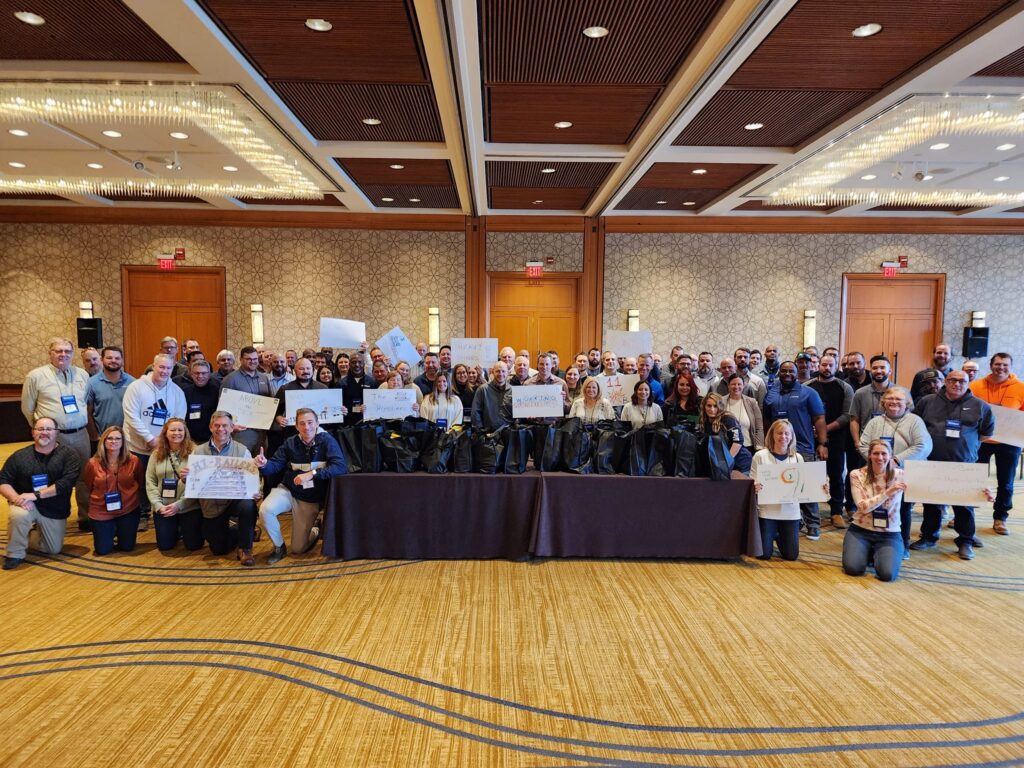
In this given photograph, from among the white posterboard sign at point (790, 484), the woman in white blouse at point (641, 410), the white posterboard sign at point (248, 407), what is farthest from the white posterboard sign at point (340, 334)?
the white posterboard sign at point (790, 484)

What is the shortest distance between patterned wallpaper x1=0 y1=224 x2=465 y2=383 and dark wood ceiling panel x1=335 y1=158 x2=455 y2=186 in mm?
2120

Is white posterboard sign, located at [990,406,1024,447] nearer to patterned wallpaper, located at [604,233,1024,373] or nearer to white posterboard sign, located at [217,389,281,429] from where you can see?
patterned wallpaper, located at [604,233,1024,373]

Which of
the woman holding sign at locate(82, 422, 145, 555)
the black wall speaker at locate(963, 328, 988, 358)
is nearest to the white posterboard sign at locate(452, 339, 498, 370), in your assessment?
the woman holding sign at locate(82, 422, 145, 555)

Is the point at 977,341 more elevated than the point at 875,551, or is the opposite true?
the point at 977,341

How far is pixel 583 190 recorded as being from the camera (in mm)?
8859

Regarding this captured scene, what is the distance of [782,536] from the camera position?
4566mm

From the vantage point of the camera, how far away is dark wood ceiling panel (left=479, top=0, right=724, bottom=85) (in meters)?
3.90

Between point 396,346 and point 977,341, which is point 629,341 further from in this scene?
point 977,341

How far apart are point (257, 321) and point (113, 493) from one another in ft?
20.9

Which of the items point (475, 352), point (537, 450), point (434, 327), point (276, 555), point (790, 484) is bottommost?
point (276, 555)

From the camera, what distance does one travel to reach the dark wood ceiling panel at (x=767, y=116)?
17.7 feet

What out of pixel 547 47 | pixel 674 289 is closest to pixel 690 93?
pixel 547 47

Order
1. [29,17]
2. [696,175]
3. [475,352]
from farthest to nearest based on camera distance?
1. [696,175]
2. [475,352]
3. [29,17]

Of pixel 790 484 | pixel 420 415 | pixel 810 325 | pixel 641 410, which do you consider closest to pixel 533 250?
pixel 810 325
